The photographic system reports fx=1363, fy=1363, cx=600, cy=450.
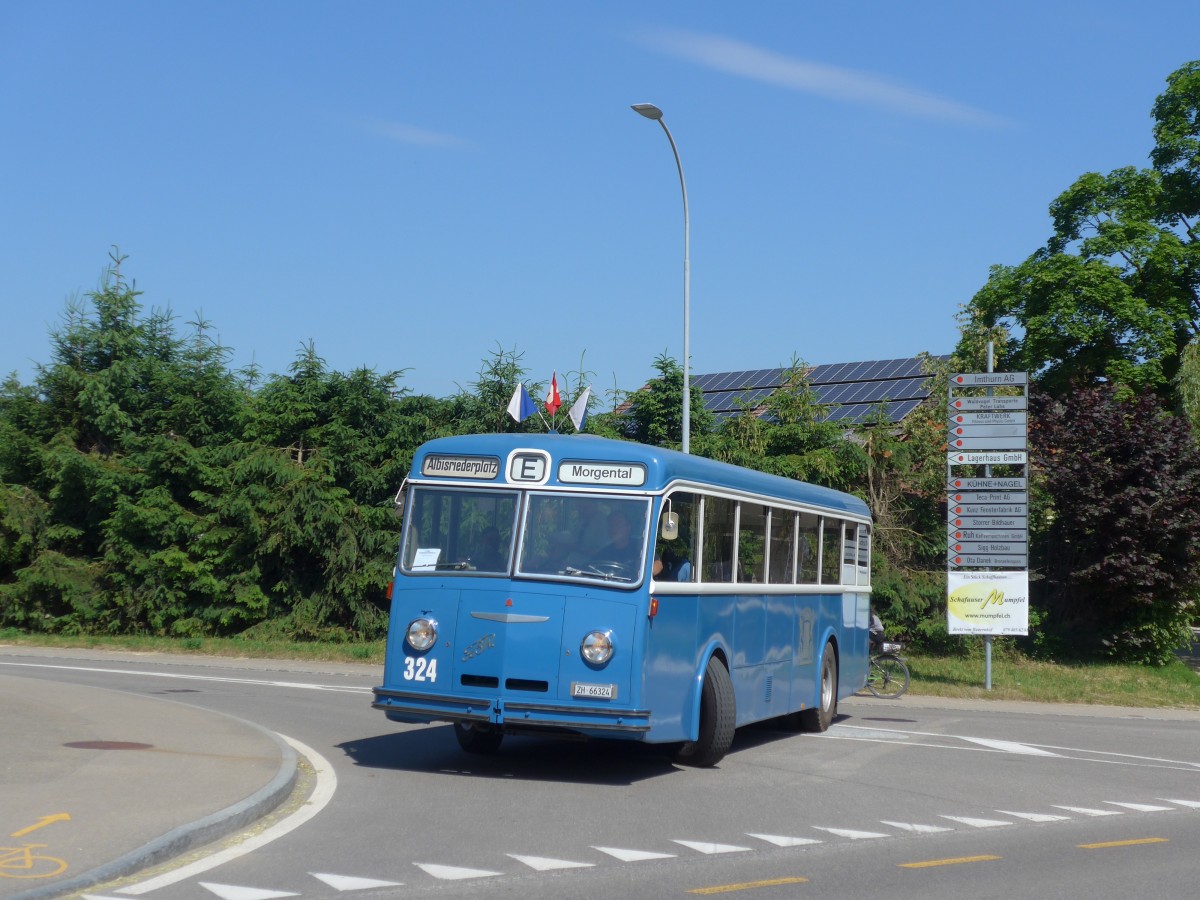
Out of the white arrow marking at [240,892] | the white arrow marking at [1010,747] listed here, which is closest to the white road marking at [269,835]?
the white arrow marking at [240,892]

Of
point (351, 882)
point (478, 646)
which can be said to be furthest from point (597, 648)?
point (351, 882)

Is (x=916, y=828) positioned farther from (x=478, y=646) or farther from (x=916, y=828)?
(x=478, y=646)

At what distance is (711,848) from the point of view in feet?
27.9

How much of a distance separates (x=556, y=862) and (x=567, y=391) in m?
21.7

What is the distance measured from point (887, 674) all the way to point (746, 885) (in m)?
15.5

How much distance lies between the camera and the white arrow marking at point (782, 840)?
344 inches

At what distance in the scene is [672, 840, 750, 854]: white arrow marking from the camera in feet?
27.7

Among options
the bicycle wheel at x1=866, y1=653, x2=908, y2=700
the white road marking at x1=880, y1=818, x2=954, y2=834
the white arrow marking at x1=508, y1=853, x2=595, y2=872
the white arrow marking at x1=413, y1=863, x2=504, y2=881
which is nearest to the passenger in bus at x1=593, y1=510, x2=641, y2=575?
the white road marking at x1=880, y1=818, x2=954, y2=834

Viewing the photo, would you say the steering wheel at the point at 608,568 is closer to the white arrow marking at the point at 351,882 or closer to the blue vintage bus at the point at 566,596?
the blue vintage bus at the point at 566,596

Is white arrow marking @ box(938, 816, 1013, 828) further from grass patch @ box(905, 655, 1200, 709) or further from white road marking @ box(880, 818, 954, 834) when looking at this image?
grass patch @ box(905, 655, 1200, 709)

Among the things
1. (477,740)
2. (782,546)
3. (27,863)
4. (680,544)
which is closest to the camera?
(27,863)

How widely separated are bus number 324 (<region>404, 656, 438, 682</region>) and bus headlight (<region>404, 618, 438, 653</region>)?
92 mm

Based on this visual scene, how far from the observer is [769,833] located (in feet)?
29.9

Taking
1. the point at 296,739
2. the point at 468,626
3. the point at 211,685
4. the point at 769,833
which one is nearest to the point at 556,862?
the point at 769,833
